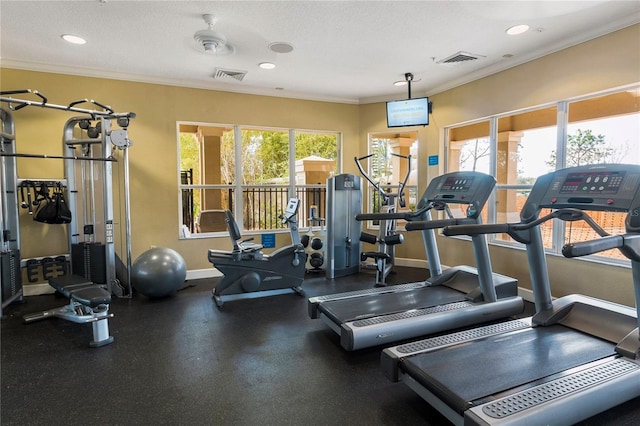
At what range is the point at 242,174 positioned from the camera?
5.69m

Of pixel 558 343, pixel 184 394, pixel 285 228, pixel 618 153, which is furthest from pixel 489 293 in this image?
pixel 285 228

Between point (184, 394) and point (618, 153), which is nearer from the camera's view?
point (184, 394)

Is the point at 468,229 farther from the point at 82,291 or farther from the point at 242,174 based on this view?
the point at 242,174

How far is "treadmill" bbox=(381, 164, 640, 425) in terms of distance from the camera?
187 centimetres

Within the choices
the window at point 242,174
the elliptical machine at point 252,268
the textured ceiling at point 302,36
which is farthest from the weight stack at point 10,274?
the textured ceiling at point 302,36

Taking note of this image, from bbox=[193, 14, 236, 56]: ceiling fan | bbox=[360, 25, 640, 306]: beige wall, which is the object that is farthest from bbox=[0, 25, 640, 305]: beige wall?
bbox=[193, 14, 236, 56]: ceiling fan

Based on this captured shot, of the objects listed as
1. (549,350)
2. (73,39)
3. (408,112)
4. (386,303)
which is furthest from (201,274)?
(549,350)

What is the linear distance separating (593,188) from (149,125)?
16.9 feet

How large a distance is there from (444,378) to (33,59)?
218 inches

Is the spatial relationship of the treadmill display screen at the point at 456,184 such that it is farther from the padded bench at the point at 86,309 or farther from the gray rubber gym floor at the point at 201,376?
the padded bench at the point at 86,309

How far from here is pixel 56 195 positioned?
14.1ft

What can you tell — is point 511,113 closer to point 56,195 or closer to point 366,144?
point 366,144

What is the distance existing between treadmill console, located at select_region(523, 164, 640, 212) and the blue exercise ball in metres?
3.87

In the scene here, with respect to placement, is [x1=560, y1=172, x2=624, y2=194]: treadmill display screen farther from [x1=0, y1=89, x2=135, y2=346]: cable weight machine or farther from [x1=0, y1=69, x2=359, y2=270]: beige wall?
[x1=0, y1=89, x2=135, y2=346]: cable weight machine
